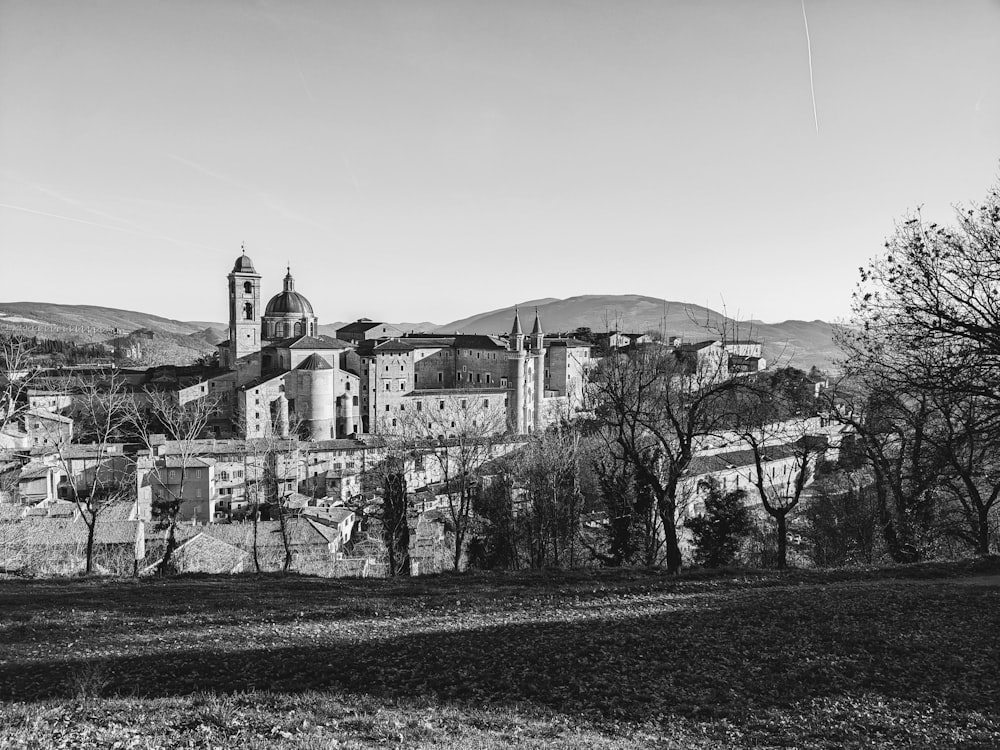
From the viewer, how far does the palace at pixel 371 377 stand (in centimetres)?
5900

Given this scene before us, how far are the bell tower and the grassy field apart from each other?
5383 cm

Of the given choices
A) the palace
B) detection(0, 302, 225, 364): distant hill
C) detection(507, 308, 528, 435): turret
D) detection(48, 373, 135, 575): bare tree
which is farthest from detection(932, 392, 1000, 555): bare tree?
detection(0, 302, 225, 364): distant hill

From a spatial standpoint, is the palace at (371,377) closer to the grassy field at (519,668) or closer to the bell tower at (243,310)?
the bell tower at (243,310)

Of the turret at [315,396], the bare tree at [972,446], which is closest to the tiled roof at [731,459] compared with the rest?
the bare tree at [972,446]

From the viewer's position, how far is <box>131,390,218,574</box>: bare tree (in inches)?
1512

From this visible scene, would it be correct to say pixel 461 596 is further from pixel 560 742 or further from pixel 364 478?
pixel 364 478

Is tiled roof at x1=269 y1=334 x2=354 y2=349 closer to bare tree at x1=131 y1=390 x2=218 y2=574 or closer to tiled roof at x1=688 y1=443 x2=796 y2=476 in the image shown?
bare tree at x1=131 y1=390 x2=218 y2=574

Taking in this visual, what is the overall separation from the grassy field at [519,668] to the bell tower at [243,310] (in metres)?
53.8

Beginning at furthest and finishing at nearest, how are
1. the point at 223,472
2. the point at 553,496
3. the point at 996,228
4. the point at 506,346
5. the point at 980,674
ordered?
the point at 506,346
the point at 223,472
the point at 553,496
the point at 996,228
the point at 980,674

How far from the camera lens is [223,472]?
4475 centimetres

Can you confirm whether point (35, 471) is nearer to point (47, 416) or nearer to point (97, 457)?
point (97, 457)

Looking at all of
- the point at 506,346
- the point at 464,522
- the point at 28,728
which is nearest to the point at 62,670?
the point at 28,728

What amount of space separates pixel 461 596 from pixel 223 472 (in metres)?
35.9

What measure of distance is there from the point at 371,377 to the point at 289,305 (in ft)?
53.4
